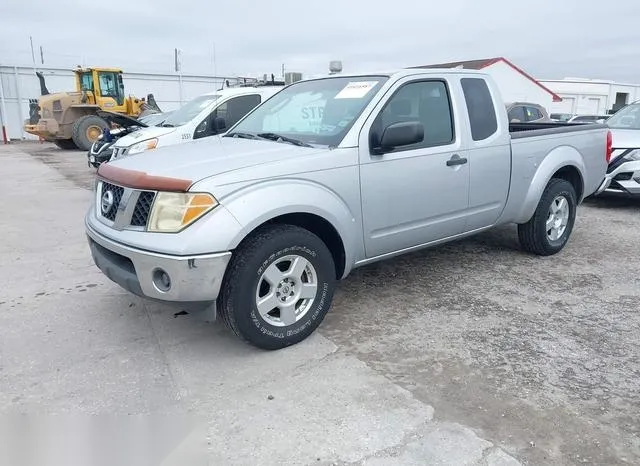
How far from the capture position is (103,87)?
19.4 m

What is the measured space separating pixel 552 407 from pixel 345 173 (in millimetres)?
1905

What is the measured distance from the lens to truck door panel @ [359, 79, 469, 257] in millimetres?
3811

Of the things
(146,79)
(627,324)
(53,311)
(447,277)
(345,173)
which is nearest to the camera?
(345,173)

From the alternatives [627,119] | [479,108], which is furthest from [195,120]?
[627,119]

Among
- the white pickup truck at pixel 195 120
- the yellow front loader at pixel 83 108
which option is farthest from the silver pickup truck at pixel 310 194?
the yellow front loader at pixel 83 108

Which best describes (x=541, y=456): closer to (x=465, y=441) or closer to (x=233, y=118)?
(x=465, y=441)

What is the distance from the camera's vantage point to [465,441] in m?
2.57

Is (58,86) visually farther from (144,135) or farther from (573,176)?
(573,176)

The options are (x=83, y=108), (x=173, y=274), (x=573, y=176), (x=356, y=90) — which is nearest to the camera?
(x=173, y=274)

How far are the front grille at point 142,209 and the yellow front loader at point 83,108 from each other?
55.0ft

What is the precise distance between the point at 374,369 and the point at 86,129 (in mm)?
17935

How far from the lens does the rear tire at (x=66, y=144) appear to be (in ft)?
64.1

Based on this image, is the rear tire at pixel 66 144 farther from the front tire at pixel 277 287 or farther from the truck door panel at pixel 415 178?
the front tire at pixel 277 287

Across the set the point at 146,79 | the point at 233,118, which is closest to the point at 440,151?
the point at 233,118
